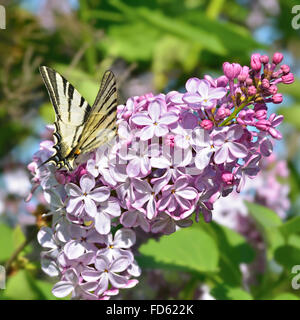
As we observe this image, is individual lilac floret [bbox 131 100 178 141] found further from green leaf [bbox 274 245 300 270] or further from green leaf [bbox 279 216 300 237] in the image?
green leaf [bbox 274 245 300 270]

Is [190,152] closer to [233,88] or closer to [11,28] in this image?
[233,88]

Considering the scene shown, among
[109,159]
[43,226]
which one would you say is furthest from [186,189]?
[43,226]

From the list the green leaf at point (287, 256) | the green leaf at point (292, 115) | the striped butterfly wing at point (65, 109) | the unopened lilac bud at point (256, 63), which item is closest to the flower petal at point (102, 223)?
the striped butterfly wing at point (65, 109)

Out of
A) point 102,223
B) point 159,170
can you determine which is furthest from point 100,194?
point 159,170

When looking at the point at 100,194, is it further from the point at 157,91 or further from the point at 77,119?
the point at 157,91

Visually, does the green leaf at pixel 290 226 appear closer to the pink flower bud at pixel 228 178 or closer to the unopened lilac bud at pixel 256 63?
the pink flower bud at pixel 228 178

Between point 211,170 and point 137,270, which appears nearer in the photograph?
point 211,170
